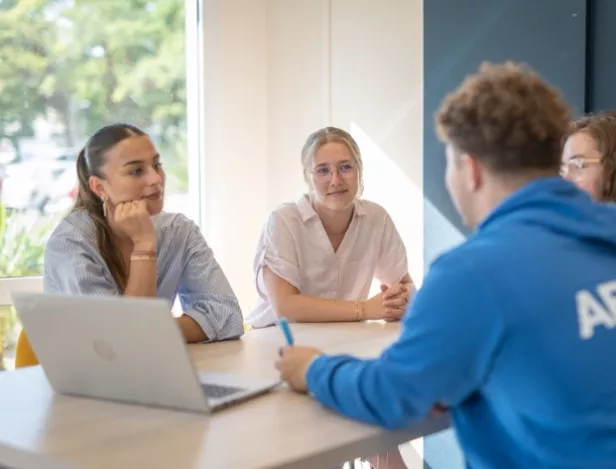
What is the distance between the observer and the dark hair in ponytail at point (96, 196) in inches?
89.0

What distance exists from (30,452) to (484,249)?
74cm

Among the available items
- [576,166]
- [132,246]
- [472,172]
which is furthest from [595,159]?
[132,246]

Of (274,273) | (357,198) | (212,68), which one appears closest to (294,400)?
(274,273)

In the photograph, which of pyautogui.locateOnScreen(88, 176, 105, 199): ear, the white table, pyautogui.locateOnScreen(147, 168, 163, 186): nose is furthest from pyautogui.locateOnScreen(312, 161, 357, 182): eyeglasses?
the white table

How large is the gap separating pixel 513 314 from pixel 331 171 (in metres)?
1.62

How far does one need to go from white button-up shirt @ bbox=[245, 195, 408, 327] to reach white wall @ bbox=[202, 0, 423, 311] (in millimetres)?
581

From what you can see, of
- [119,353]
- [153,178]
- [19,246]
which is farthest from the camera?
[19,246]

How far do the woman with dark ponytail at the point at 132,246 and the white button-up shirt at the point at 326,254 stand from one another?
447mm

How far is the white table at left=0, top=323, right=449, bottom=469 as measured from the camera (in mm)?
1273

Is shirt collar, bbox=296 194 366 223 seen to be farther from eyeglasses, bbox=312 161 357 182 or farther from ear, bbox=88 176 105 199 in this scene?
ear, bbox=88 176 105 199

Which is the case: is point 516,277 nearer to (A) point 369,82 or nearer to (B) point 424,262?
(B) point 424,262

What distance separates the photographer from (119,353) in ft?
4.96

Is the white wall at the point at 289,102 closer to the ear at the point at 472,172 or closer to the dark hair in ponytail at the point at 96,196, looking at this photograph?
the dark hair in ponytail at the point at 96,196

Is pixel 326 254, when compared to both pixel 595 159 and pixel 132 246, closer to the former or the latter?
pixel 132 246
